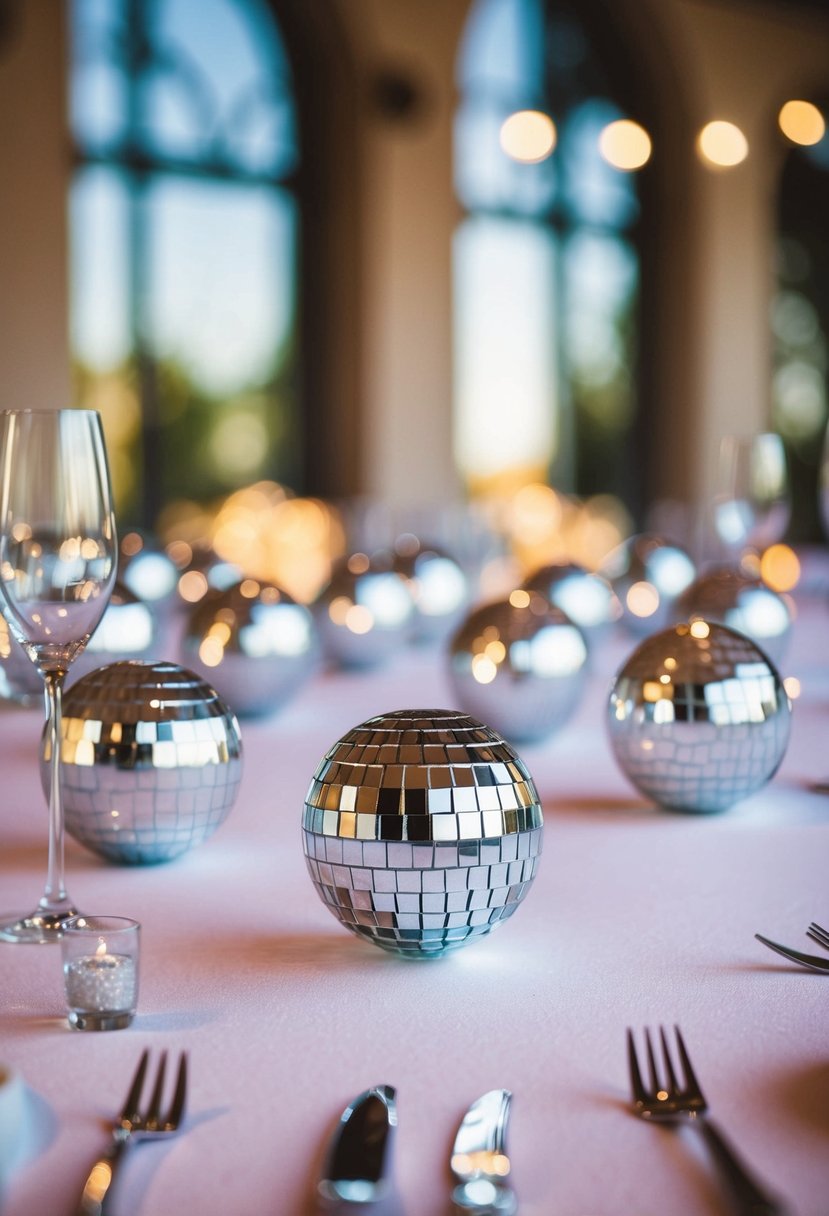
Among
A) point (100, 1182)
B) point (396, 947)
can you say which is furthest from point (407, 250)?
point (100, 1182)

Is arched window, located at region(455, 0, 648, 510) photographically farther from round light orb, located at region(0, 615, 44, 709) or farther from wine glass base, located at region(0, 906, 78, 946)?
wine glass base, located at region(0, 906, 78, 946)

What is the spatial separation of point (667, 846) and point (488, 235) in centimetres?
775

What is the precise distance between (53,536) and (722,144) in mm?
3249

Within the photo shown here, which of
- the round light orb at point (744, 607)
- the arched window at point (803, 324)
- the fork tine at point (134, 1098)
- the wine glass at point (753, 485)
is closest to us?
the fork tine at point (134, 1098)

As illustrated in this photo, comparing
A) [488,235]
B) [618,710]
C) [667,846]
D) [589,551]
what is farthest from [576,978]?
[488,235]

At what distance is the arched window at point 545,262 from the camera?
8.48 metres

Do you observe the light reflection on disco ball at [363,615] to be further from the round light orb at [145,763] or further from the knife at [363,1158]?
the knife at [363,1158]

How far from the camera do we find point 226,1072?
76 cm

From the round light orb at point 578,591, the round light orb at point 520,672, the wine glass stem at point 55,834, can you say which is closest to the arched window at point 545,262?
the round light orb at point 578,591

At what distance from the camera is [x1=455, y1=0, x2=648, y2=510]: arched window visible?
8477 mm

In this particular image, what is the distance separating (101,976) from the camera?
2.71 ft

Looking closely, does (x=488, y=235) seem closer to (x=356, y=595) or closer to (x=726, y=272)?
(x=726, y=272)

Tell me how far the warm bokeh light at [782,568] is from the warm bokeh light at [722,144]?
1121 mm

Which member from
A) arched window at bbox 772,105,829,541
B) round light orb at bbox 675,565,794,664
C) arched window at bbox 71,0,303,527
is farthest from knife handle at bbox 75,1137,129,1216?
arched window at bbox 772,105,829,541
